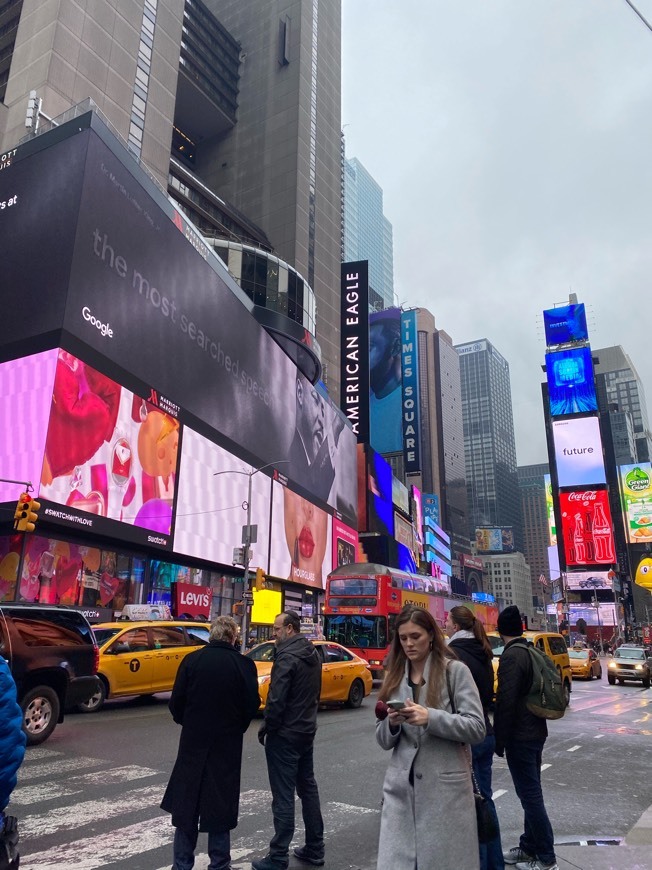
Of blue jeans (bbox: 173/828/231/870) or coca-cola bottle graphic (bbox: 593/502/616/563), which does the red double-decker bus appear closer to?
blue jeans (bbox: 173/828/231/870)

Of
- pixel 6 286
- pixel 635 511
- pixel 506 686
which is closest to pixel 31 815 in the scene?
pixel 506 686

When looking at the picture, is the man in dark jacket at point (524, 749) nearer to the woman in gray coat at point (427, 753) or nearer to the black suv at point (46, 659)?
the woman in gray coat at point (427, 753)

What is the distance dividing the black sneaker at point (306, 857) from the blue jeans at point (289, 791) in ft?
0.07

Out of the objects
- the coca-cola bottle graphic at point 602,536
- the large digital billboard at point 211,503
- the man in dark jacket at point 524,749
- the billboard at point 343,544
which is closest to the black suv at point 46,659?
the man in dark jacket at point 524,749

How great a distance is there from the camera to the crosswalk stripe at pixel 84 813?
18.9 feet

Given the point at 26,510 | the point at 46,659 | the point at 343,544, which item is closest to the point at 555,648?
the point at 46,659

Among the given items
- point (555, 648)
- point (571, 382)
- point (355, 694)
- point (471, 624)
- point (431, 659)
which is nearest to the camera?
point (431, 659)

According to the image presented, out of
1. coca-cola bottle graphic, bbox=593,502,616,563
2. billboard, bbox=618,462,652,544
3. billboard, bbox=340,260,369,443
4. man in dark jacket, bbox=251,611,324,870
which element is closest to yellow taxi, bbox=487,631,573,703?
man in dark jacket, bbox=251,611,324,870

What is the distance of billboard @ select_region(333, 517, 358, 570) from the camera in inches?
2312

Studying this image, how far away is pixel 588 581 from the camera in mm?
105812

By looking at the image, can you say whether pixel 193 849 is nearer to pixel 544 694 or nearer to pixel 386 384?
pixel 544 694

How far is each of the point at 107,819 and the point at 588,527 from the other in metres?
111

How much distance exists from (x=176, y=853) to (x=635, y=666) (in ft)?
89.0

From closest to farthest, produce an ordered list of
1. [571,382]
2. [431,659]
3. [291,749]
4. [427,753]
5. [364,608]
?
1. [427,753]
2. [431,659]
3. [291,749]
4. [364,608]
5. [571,382]
